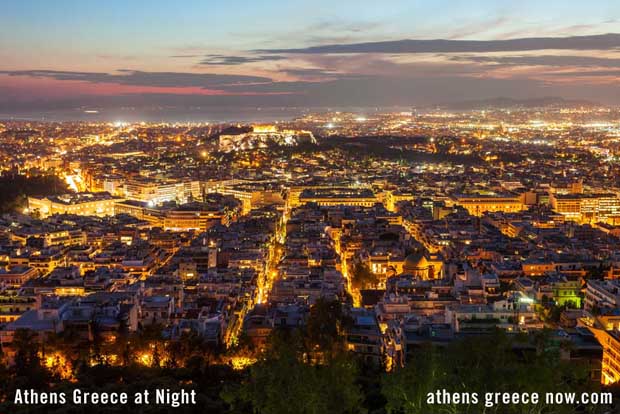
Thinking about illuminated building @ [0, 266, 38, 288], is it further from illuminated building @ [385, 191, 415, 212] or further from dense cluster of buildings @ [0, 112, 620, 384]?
illuminated building @ [385, 191, 415, 212]

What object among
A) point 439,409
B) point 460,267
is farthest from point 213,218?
point 439,409

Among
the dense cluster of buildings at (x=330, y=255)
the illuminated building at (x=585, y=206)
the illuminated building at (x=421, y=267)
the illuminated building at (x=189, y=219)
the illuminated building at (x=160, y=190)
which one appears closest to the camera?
the dense cluster of buildings at (x=330, y=255)

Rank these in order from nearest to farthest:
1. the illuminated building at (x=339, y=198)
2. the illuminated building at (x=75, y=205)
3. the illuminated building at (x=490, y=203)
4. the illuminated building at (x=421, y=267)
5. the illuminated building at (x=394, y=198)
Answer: the illuminated building at (x=421, y=267), the illuminated building at (x=75, y=205), the illuminated building at (x=490, y=203), the illuminated building at (x=339, y=198), the illuminated building at (x=394, y=198)

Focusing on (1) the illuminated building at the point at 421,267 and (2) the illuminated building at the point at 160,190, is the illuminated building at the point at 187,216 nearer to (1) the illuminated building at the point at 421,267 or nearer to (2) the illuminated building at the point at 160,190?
(2) the illuminated building at the point at 160,190

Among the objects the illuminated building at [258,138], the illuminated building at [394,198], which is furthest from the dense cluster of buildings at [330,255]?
the illuminated building at [258,138]

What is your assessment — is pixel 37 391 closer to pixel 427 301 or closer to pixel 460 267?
pixel 427 301

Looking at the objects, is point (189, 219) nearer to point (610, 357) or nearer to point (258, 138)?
point (610, 357)

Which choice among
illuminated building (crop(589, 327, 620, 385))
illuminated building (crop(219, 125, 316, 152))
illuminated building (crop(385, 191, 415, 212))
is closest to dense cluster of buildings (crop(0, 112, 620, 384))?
illuminated building (crop(589, 327, 620, 385))

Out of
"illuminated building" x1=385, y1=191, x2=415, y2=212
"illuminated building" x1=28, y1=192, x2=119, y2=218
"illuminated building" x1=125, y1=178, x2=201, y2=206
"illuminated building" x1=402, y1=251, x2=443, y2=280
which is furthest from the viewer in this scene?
"illuminated building" x1=125, y1=178, x2=201, y2=206
